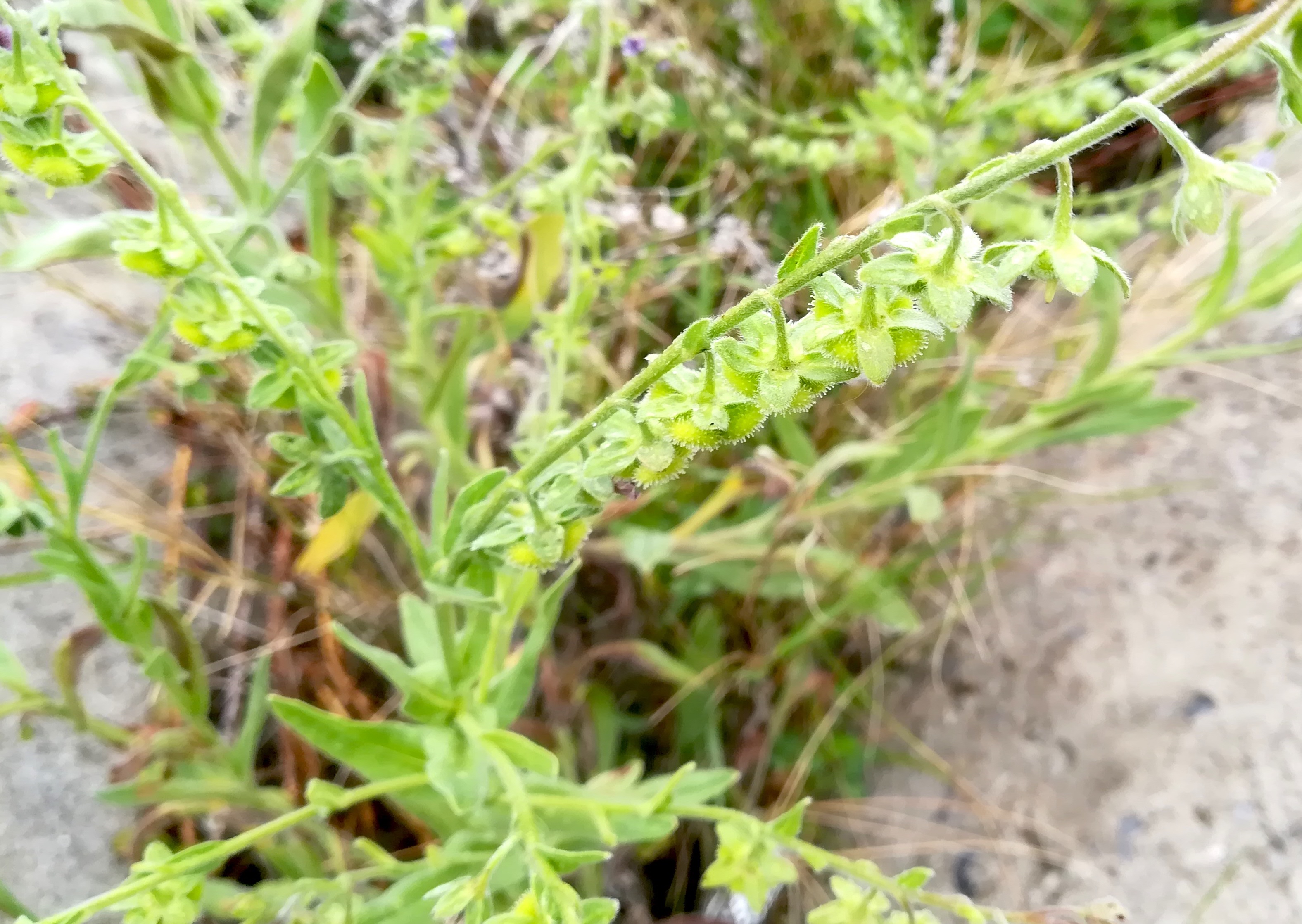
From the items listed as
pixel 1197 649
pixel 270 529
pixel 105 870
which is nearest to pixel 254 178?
pixel 270 529

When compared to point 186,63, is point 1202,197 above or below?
below

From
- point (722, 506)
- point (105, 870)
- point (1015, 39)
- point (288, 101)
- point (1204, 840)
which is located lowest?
point (1204, 840)

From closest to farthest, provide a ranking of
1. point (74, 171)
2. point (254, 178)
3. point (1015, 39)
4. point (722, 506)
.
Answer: point (74, 171) → point (254, 178) → point (722, 506) → point (1015, 39)

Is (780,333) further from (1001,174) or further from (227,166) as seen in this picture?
(227,166)

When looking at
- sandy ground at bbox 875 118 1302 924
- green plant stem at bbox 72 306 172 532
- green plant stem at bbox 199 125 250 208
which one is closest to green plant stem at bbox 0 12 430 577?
green plant stem at bbox 72 306 172 532

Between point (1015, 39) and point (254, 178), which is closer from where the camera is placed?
point (254, 178)

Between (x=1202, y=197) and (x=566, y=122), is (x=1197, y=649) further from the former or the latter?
(x=566, y=122)

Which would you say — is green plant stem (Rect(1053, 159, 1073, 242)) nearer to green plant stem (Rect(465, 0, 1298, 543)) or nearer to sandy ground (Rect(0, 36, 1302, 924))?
green plant stem (Rect(465, 0, 1298, 543))

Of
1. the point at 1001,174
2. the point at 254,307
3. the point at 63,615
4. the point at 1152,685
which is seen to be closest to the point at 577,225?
the point at 254,307
